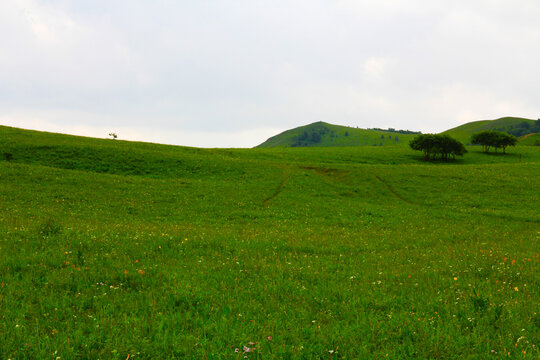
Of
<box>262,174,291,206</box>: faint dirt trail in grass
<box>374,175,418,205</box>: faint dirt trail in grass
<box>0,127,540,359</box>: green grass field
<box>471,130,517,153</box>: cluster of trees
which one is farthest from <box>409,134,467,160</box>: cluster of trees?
<box>0,127,540,359</box>: green grass field

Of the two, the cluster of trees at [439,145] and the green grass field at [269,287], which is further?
the cluster of trees at [439,145]

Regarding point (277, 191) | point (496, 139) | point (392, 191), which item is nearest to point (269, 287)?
point (277, 191)

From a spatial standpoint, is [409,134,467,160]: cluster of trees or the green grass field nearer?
the green grass field

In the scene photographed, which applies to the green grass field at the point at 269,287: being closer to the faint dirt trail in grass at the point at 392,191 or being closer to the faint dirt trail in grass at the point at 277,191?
the faint dirt trail in grass at the point at 277,191

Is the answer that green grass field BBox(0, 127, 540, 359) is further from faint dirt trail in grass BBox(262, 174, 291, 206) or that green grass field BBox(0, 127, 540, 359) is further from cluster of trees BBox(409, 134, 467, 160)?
cluster of trees BBox(409, 134, 467, 160)

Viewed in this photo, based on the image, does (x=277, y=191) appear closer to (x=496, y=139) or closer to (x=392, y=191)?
(x=392, y=191)

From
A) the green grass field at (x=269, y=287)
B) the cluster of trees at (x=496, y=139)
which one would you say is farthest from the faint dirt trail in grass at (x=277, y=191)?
the cluster of trees at (x=496, y=139)

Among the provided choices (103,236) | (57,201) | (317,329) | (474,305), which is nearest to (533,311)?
(474,305)

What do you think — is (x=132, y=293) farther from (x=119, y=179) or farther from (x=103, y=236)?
(x=119, y=179)

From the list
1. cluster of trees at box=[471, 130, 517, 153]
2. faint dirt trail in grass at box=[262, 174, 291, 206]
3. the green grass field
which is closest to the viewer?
the green grass field

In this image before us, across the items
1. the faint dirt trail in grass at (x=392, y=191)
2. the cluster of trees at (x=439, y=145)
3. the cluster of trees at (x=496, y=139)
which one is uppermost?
the cluster of trees at (x=496, y=139)

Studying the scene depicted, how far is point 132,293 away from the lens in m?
7.58

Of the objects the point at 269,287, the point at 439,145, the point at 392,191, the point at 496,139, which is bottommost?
the point at 392,191

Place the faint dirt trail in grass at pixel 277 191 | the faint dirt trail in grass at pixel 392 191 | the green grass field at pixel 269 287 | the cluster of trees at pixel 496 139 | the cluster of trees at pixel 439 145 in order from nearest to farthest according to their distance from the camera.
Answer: the green grass field at pixel 269 287 → the faint dirt trail in grass at pixel 277 191 → the faint dirt trail in grass at pixel 392 191 → the cluster of trees at pixel 439 145 → the cluster of trees at pixel 496 139
